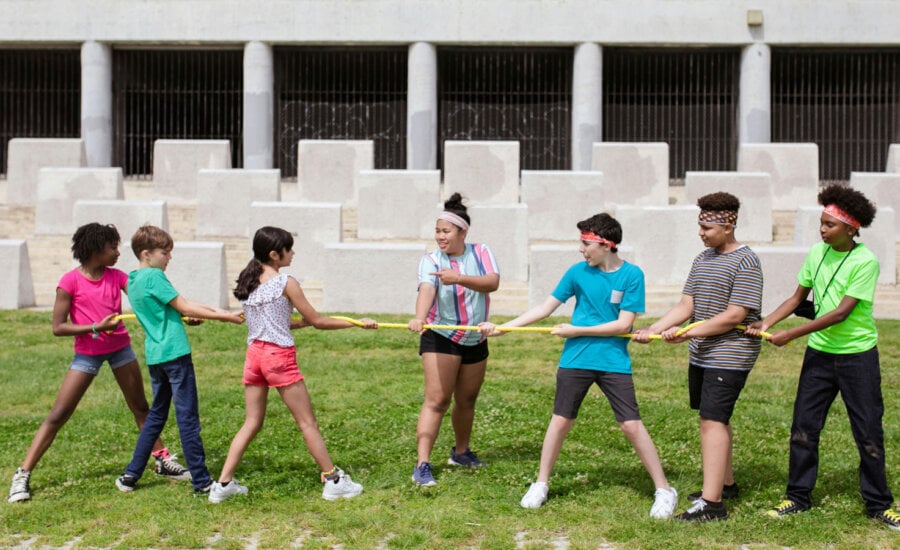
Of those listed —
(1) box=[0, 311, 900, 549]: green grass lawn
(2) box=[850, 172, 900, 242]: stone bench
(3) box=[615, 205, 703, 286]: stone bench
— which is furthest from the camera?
(2) box=[850, 172, 900, 242]: stone bench

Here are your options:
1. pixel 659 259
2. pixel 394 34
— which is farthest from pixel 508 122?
pixel 659 259

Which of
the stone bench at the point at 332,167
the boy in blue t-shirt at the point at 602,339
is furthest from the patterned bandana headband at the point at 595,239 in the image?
the stone bench at the point at 332,167

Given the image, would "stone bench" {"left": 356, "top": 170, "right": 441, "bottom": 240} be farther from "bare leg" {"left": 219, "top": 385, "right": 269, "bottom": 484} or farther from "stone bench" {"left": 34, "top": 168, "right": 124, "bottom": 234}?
"bare leg" {"left": 219, "top": 385, "right": 269, "bottom": 484}

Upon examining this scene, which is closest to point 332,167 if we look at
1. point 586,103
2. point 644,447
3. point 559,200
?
point 559,200

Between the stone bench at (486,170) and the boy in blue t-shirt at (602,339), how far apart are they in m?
10.6

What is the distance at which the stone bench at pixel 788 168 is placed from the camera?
17.5 metres

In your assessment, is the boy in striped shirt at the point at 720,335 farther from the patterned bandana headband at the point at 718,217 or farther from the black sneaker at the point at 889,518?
the black sneaker at the point at 889,518

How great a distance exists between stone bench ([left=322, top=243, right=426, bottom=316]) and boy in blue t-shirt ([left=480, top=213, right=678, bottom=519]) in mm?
6785

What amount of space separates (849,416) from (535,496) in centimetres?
171

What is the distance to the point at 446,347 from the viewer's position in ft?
21.9

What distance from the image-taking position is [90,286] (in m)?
6.67

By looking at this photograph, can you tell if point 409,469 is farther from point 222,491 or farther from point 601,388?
point 601,388

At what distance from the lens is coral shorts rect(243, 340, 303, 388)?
6.29 m

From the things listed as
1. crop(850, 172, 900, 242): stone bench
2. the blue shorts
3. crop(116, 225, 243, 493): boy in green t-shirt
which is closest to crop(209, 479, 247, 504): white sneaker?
crop(116, 225, 243, 493): boy in green t-shirt
